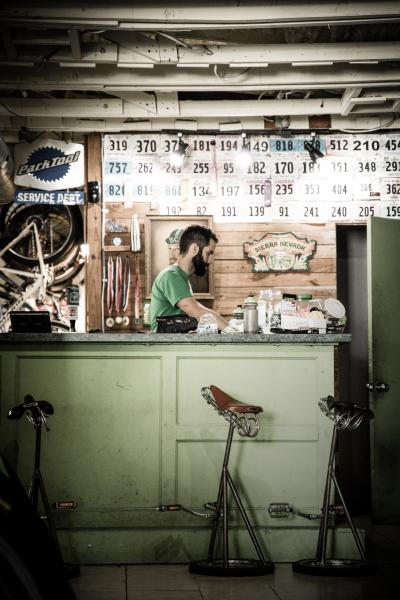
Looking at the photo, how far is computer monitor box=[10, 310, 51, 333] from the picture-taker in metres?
5.26

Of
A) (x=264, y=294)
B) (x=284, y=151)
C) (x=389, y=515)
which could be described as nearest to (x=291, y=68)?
(x=284, y=151)

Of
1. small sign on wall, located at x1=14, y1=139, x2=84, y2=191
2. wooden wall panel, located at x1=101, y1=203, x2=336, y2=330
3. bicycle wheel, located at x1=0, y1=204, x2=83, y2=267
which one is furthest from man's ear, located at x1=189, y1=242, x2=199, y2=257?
bicycle wheel, located at x1=0, y1=204, x2=83, y2=267

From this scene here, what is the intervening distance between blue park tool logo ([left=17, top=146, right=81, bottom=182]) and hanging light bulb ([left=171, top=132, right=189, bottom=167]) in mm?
970

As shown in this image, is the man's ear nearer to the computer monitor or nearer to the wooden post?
the computer monitor

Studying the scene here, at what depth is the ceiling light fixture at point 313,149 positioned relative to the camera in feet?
26.3

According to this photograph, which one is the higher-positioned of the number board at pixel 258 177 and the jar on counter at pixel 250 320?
the number board at pixel 258 177

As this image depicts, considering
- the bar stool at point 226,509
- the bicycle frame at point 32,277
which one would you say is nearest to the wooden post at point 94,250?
the bicycle frame at point 32,277

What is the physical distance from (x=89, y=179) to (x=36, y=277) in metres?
1.36

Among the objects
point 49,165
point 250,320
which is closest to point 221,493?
point 250,320

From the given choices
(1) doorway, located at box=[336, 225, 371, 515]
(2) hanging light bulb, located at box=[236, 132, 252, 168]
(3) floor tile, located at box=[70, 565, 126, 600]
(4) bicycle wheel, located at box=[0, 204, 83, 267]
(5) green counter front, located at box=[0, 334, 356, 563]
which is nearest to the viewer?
(3) floor tile, located at box=[70, 565, 126, 600]

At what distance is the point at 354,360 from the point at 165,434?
10.8ft

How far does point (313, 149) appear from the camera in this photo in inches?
315

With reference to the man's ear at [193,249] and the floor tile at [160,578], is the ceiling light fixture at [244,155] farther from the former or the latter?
the floor tile at [160,578]

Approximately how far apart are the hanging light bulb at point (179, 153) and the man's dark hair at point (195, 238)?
5.47 ft
